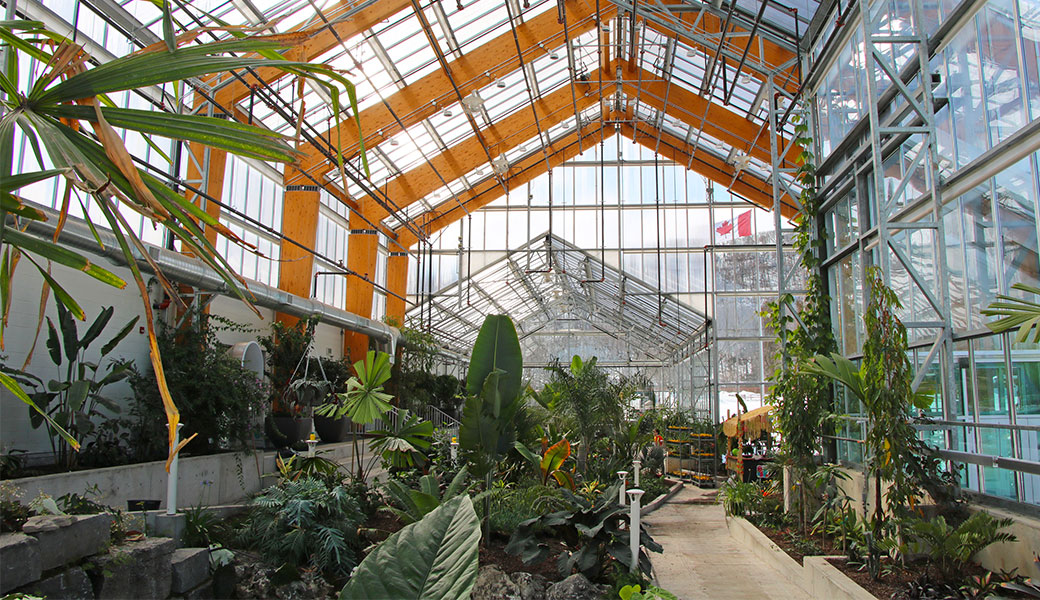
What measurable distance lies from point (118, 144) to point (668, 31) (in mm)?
12579

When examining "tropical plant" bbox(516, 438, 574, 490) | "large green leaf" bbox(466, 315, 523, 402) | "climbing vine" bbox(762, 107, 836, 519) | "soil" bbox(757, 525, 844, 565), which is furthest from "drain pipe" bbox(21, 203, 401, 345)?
"climbing vine" bbox(762, 107, 836, 519)

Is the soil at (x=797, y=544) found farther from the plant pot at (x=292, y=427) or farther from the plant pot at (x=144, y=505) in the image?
the plant pot at (x=292, y=427)

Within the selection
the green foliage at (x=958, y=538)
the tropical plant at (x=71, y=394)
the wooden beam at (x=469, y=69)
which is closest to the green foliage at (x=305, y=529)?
the tropical plant at (x=71, y=394)

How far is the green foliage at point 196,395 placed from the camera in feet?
24.6

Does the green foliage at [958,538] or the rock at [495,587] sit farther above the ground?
the green foliage at [958,538]

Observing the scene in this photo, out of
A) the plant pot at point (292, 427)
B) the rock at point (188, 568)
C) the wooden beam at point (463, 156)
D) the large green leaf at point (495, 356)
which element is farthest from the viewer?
the wooden beam at point (463, 156)

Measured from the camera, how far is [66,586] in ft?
13.1

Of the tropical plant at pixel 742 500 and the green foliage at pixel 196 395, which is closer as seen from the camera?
the green foliage at pixel 196 395

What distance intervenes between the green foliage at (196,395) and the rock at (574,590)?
4325mm

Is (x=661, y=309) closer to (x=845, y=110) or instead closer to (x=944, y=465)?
(x=845, y=110)

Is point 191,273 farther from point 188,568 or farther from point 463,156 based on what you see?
point 463,156

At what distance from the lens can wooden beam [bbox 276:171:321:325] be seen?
13180mm

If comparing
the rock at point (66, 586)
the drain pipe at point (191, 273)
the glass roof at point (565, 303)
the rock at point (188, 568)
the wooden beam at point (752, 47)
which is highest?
the wooden beam at point (752, 47)

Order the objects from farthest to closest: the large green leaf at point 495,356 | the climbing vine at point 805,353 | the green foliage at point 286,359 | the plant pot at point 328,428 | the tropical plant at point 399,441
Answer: the plant pot at point 328,428
the green foliage at point 286,359
the tropical plant at point 399,441
the climbing vine at point 805,353
the large green leaf at point 495,356
